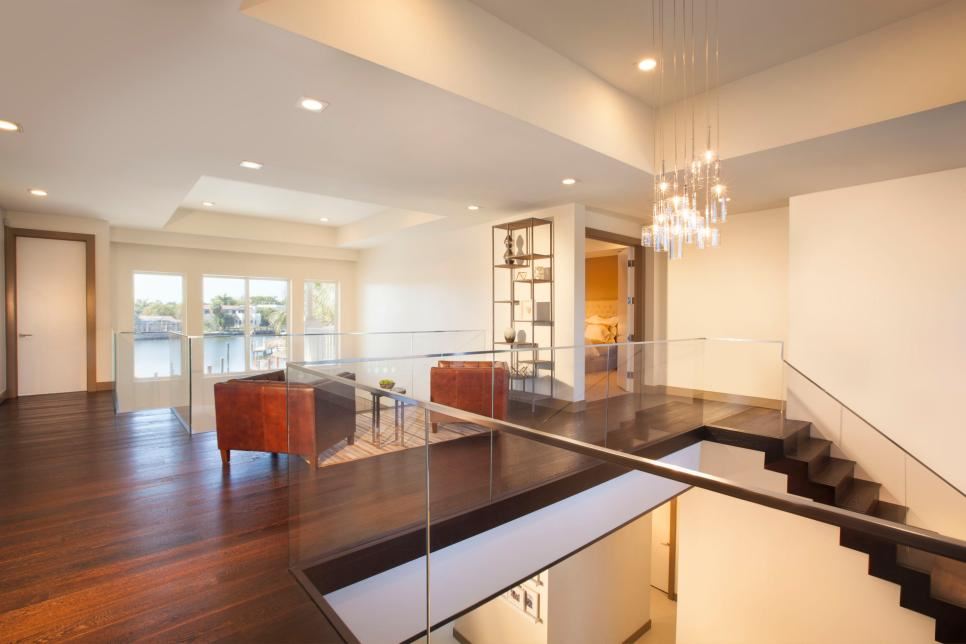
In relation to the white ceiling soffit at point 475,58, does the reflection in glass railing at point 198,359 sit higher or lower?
lower

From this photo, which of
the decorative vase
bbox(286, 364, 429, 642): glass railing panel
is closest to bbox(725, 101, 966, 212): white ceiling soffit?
the decorative vase

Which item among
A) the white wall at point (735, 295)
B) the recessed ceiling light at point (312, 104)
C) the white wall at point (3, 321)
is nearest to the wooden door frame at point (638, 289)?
the white wall at point (735, 295)

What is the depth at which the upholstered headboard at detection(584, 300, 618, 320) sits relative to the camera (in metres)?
9.62

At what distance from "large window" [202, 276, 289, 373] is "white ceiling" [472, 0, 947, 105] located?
17.8 feet

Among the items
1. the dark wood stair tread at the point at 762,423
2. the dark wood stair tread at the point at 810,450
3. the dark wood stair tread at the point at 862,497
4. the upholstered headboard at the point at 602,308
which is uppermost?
the upholstered headboard at the point at 602,308

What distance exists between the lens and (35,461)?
11.7ft

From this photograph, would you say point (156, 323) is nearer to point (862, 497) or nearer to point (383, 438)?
point (383, 438)

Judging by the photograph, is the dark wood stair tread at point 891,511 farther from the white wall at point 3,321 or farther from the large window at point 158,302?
the white wall at point 3,321

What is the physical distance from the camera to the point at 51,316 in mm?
6117

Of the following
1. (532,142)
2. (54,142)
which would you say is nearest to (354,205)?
(54,142)

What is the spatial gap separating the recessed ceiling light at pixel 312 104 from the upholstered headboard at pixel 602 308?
25.4ft

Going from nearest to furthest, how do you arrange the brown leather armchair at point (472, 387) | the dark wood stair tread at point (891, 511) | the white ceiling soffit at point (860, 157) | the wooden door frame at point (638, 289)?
the white ceiling soffit at point (860, 157) < the brown leather armchair at point (472, 387) < the dark wood stair tread at point (891, 511) < the wooden door frame at point (638, 289)

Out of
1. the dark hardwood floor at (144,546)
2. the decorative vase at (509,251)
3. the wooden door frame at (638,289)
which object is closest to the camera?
the dark hardwood floor at (144,546)

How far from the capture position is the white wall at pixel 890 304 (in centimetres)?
397
